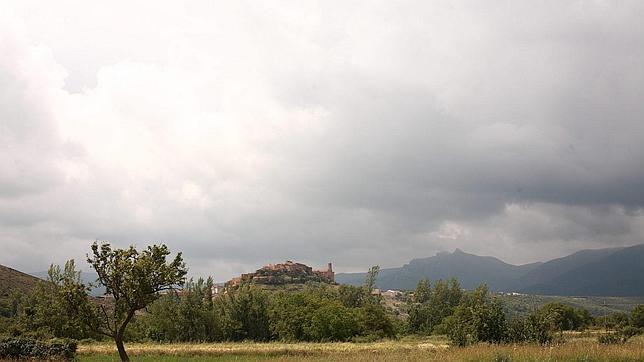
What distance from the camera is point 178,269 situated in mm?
34719

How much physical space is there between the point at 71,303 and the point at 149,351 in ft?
50.3

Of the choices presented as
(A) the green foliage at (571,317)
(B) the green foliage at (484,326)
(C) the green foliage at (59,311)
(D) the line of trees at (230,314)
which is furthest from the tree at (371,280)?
(B) the green foliage at (484,326)

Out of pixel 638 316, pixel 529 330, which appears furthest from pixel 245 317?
pixel 638 316

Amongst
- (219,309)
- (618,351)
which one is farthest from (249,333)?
(618,351)

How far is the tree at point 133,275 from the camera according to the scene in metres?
33.5

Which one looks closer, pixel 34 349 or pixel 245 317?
pixel 34 349

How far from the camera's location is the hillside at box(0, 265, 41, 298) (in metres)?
155

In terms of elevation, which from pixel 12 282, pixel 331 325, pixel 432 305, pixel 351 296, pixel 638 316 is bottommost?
pixel 638 316

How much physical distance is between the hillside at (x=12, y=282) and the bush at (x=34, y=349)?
439 feet

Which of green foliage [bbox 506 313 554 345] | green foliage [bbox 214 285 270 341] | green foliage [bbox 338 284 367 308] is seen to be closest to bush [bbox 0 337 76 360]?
green foliage [bbox 506 313 554 345]

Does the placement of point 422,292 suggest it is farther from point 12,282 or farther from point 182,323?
point 12,282

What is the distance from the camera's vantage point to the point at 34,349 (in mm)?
34938

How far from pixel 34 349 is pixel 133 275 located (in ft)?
31.6

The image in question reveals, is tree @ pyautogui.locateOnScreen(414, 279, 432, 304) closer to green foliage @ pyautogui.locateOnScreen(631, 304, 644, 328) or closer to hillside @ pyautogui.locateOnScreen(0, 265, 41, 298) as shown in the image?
green foliage @ pyautogui.locateOnScreen(631, 304, 644, 328)
